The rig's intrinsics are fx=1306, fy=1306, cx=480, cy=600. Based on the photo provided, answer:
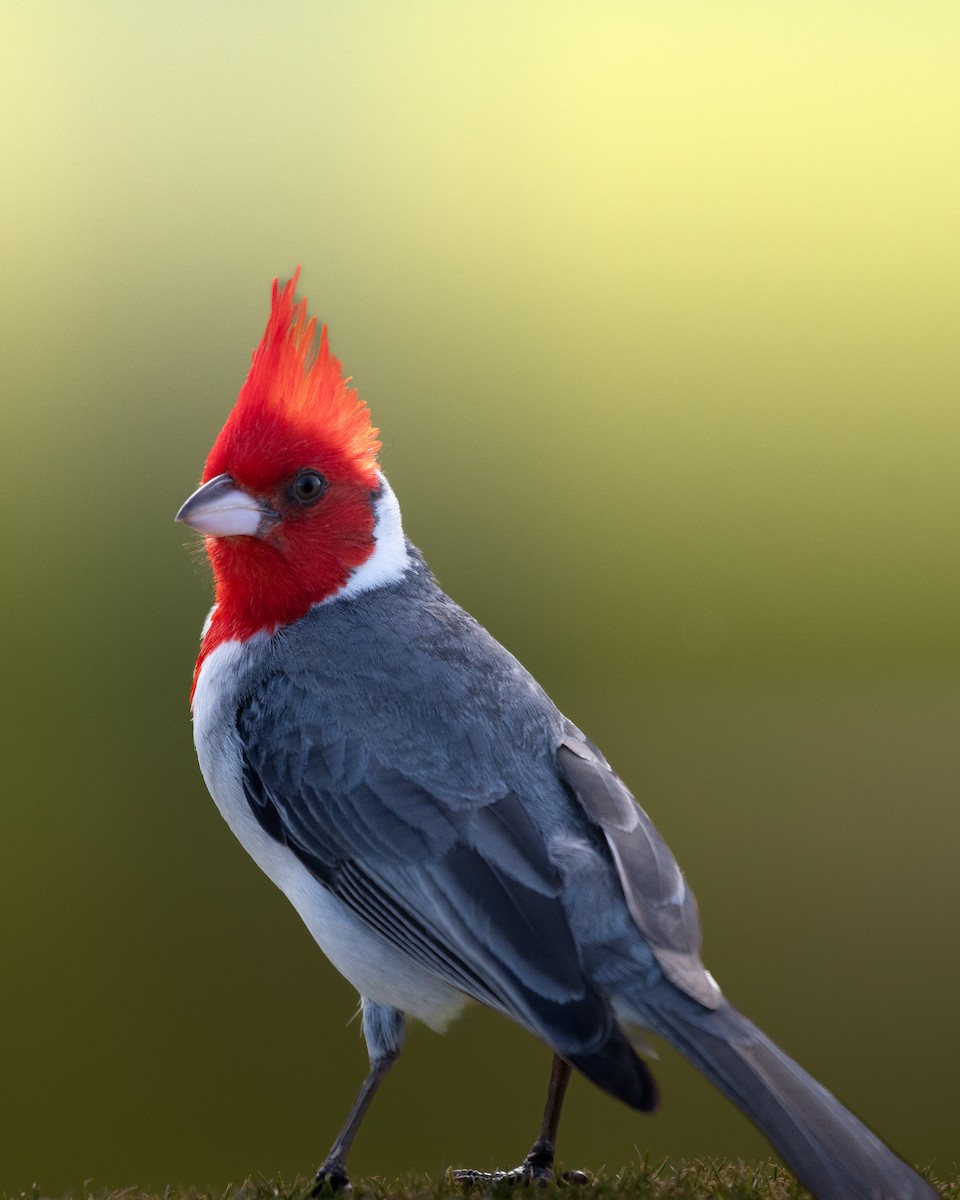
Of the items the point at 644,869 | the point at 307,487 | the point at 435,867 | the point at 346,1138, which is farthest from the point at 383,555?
the point at 346,1138

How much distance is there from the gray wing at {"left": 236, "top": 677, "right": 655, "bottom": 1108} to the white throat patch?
0.31m

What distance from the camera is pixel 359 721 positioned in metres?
2.43

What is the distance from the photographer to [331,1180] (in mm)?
2375

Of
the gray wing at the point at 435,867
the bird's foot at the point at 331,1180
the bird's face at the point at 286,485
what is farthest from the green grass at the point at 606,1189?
the bird's face at the point at 286,485

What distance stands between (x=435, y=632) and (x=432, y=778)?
40 centimetres

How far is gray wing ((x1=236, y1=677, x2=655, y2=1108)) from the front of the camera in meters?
2.06

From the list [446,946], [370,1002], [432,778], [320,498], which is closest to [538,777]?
[432,778]

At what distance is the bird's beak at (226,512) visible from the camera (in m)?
2.53

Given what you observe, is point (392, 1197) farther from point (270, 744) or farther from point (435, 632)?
point (435, 632)

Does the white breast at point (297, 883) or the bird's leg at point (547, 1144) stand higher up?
the white breast at point (297, 883)

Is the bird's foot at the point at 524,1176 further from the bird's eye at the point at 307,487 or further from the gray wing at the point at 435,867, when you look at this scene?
the bird's eye at the point at 307,487

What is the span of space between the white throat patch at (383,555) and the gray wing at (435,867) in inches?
12.2

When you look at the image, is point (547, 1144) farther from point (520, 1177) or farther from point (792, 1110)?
point (792, 1110)

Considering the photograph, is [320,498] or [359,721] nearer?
[359,721]
